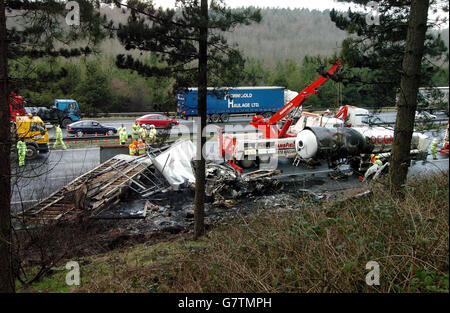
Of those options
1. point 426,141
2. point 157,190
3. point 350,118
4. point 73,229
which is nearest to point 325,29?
point 350,118

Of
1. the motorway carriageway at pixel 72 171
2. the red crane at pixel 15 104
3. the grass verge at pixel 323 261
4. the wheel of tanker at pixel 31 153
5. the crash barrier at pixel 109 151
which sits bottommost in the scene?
the motorway carriageway at pixel 72 171

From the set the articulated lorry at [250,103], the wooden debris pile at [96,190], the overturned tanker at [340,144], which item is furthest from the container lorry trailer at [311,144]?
the articulated lorry at [250,103]

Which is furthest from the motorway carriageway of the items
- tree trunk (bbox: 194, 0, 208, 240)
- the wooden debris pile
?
tree trunk (bbox: 194, 0, 208, 240)

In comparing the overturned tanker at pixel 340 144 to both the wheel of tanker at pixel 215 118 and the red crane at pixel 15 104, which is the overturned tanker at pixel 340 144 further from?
the wheel of tanker at pixel 215 118

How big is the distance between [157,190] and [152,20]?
20.2 feet

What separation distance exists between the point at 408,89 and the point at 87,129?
Answer: 70.9 feet

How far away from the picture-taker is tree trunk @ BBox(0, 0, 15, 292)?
5.52 m

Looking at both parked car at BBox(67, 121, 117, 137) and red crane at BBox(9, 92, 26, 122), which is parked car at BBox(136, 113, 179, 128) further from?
red crane at BBox(9, 92, 26, 122)

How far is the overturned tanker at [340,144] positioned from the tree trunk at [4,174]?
37.4 feet

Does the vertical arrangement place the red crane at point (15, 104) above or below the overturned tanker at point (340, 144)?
above

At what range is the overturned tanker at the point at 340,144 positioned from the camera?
1459 cm

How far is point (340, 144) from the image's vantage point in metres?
14.8

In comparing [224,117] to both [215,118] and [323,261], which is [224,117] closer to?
[215,118]

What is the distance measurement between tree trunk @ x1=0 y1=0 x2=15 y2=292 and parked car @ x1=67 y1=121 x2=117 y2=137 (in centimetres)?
1924
